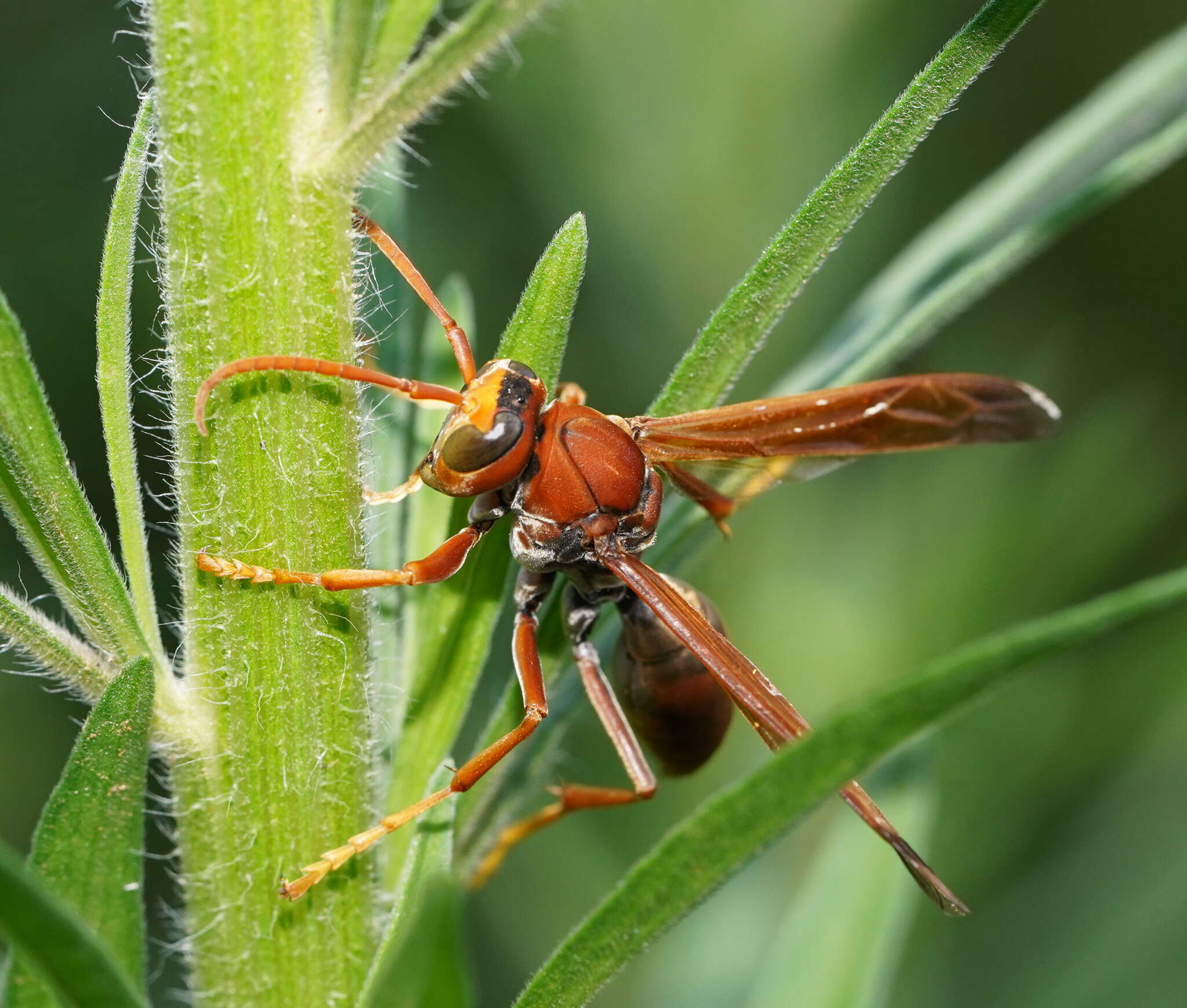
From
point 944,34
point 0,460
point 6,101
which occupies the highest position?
point 944,34

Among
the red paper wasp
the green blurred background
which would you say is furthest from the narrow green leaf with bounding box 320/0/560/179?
the green blurred background

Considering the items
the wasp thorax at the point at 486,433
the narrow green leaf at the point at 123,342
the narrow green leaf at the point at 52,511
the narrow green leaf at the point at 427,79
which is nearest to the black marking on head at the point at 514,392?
the wasp thorax at the point at 486,433

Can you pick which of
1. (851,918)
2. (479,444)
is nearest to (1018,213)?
(479,444)

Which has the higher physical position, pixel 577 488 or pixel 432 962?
pixel 577 488

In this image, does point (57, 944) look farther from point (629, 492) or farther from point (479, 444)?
point (629, 492)

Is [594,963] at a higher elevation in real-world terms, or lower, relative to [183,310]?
lower

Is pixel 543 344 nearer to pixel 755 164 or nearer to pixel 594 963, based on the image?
pixel 594 963

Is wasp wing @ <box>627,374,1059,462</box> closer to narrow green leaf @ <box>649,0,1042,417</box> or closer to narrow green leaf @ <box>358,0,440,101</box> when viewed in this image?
narrow green leaf @ <box>649,0,1042,417</box>

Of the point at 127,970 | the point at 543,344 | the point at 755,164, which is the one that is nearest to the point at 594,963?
the point at 127,970
